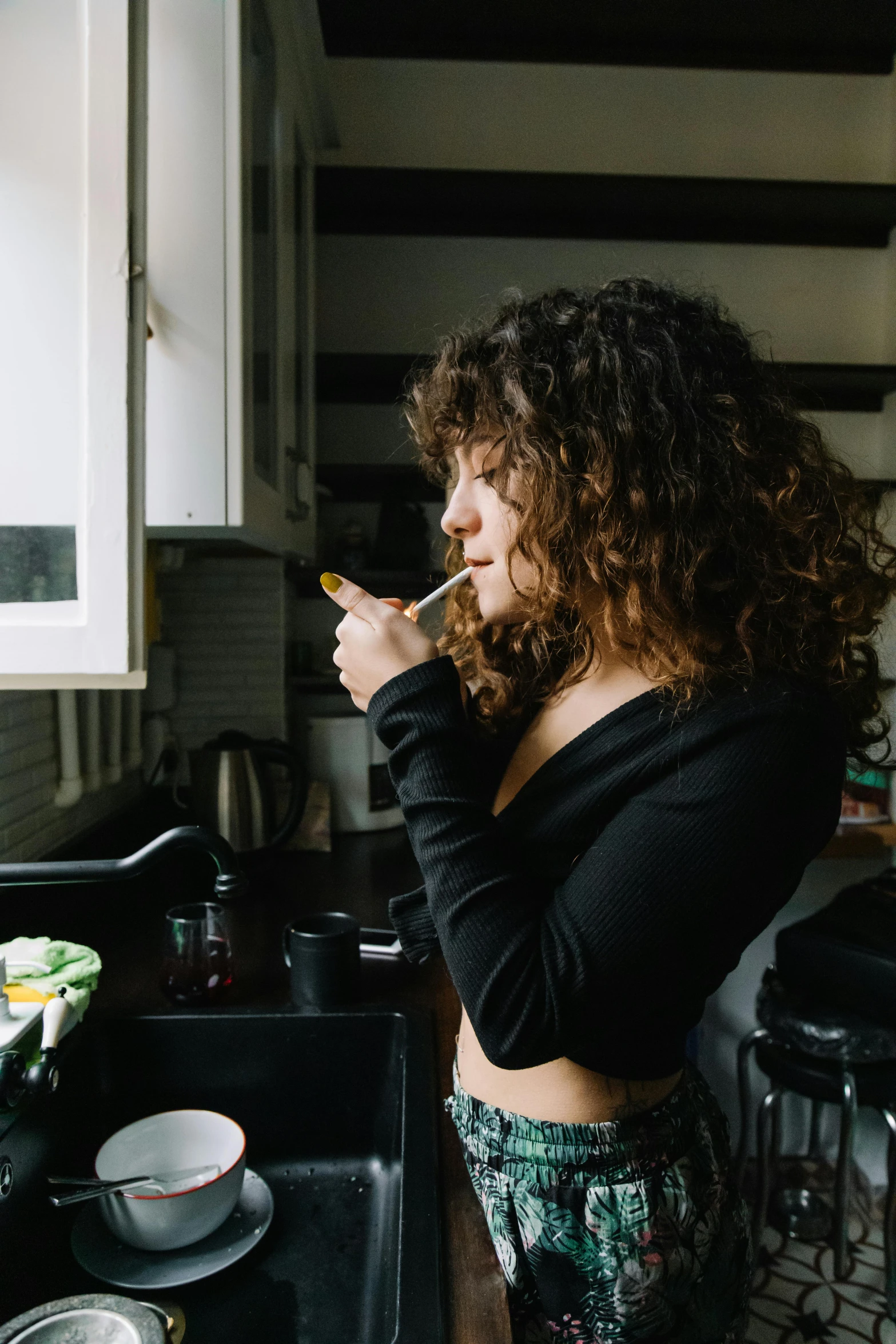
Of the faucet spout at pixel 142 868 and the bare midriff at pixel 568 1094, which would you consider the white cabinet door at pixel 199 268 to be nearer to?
the faucet spout at pixel 142 868

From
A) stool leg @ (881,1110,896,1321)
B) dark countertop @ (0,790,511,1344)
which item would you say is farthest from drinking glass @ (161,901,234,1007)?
stool leg @ (881,1110,896,1321)

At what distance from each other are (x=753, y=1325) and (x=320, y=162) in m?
2.88

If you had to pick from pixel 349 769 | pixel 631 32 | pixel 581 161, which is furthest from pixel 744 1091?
pixel 631 32

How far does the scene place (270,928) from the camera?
1.37 m

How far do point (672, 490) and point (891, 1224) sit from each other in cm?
189

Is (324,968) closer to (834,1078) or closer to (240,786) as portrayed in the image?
(240,786)

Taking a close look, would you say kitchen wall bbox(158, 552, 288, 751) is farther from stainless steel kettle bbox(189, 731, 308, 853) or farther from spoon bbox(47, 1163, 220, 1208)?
spoon bbox(47, 1163, 220, 1208)

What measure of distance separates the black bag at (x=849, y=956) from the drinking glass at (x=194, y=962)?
1.41 meters

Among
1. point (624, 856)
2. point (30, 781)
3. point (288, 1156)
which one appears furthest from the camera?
point (30, 781)

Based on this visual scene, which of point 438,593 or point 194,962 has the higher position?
point 438,593

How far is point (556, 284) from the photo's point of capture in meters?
2.40

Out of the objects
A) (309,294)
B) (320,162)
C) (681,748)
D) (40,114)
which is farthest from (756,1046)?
(320,162)

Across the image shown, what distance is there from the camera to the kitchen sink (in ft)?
2.32

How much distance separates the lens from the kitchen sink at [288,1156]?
71cm
